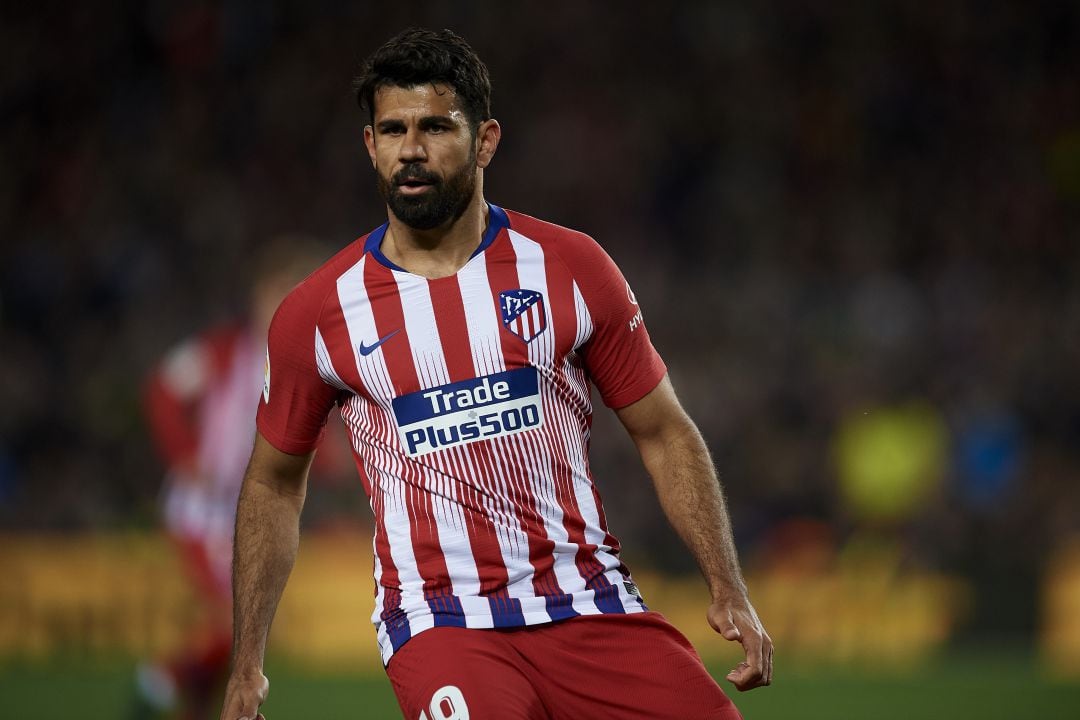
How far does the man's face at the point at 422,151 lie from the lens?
3404 millimetres

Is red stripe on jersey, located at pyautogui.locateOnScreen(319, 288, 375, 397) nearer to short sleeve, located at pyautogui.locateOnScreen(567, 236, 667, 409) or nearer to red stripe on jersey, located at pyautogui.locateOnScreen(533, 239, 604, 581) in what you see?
red stripe on jersey, located at pyautogui.locateOnScreen(533, 239, 604, 581)

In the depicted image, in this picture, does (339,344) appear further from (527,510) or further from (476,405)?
(527,510)

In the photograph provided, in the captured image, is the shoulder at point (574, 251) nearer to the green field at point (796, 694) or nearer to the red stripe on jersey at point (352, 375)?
the red stripe on jersey at point (352, 375)

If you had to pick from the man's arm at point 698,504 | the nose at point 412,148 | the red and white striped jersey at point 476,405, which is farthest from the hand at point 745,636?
the nose at point 412,148

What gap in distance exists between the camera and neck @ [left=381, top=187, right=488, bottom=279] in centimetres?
356

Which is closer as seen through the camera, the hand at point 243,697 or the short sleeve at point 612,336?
the hand at point 243,697

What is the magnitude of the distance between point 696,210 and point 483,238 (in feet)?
37.9

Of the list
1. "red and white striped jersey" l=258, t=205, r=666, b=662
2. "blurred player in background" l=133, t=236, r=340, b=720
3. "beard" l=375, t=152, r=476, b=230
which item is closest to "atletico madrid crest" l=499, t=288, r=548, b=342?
"red and white striped jersey" l=258, t=205, r=666, b=662

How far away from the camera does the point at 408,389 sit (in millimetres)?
3463

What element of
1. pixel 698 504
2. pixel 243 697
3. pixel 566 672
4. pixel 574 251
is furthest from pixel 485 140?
pixel 243 697

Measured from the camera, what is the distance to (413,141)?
3.40 metres

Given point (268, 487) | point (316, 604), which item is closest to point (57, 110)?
point (316, 604)

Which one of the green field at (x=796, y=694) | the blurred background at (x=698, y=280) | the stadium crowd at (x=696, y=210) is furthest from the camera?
the stadium crowd at (x=696, y=210)

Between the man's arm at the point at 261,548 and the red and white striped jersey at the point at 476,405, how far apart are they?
0.29 feet
